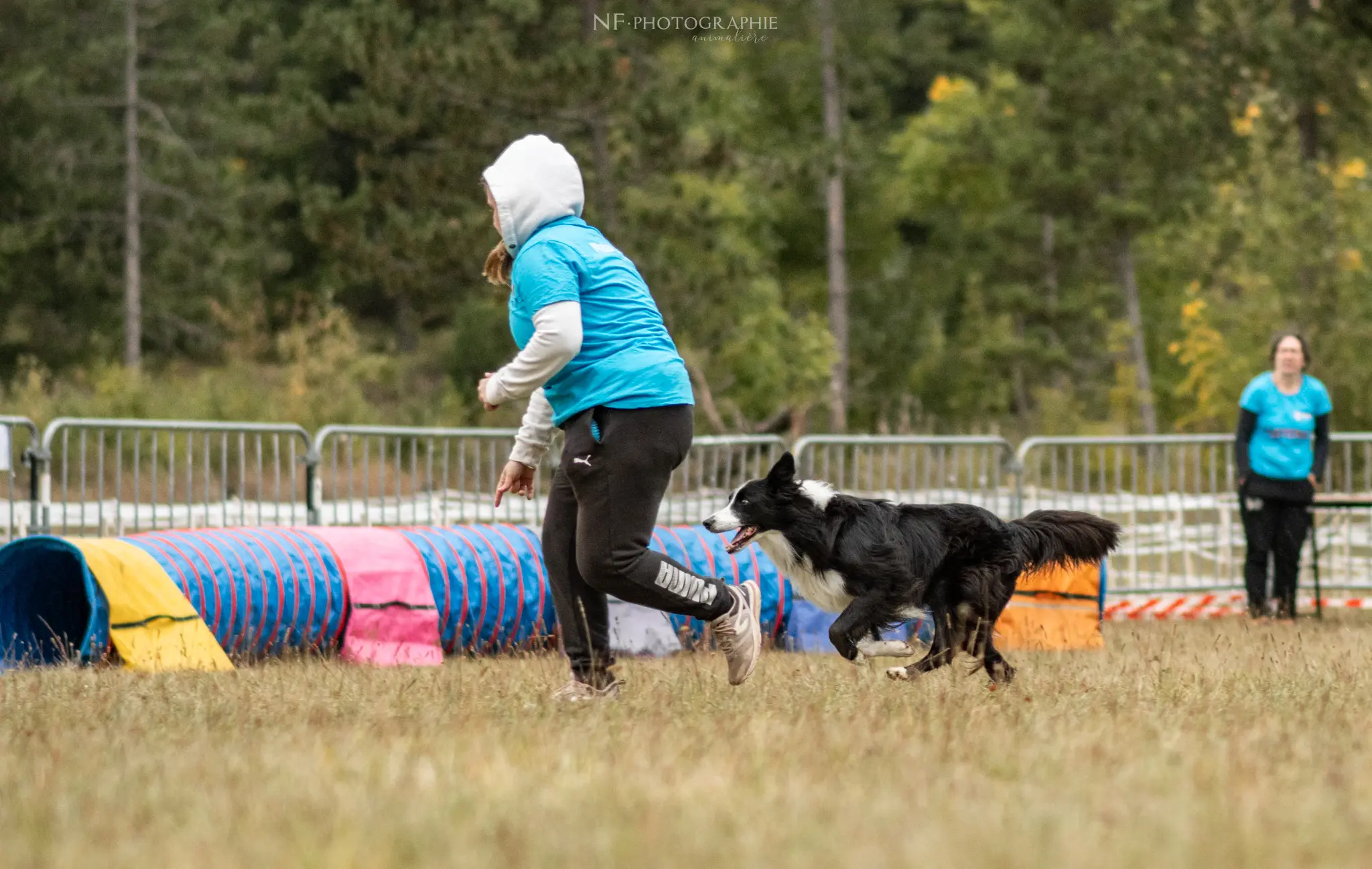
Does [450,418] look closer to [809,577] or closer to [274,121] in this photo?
[274,121]

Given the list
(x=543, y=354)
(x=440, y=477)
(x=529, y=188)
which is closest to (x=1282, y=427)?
(x=440, y=477)

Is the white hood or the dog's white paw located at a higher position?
the white hood

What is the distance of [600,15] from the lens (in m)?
21.2

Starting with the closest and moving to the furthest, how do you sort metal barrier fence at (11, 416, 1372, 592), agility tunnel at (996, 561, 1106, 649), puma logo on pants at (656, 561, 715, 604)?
puma logo on pants at (656, 561, 715, 604), agility tunnel at (996, 561, 1106, 649), metal barrier fence at (11, 416, 1372, 592)

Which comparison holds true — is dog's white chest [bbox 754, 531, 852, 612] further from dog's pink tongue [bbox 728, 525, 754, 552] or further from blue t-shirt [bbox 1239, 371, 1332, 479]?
blue t-shirt [bbox 1239, 371, 1332, 479]

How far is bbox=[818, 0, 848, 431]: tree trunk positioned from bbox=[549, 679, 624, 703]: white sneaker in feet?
69.8

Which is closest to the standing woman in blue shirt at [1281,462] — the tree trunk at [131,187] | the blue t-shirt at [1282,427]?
the blue t-shirt at [1282,427]

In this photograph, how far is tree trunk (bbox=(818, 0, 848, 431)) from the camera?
2675cm

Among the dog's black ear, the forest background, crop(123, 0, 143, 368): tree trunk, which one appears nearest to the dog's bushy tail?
the dog's black ear

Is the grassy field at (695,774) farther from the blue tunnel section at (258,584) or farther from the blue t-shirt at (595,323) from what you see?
the blue tunnel section at (258,584)

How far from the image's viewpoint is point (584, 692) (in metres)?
5.30

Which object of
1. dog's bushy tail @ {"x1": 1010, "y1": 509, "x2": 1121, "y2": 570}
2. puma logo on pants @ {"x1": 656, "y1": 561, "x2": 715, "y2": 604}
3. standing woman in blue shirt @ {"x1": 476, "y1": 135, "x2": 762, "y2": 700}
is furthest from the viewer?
dog's bushy tail @ {"x1": 1010, "y1": 509, "x2": 1121, "y2": 570}

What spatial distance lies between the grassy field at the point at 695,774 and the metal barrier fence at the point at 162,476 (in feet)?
12.7

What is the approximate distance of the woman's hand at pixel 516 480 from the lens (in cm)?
530
